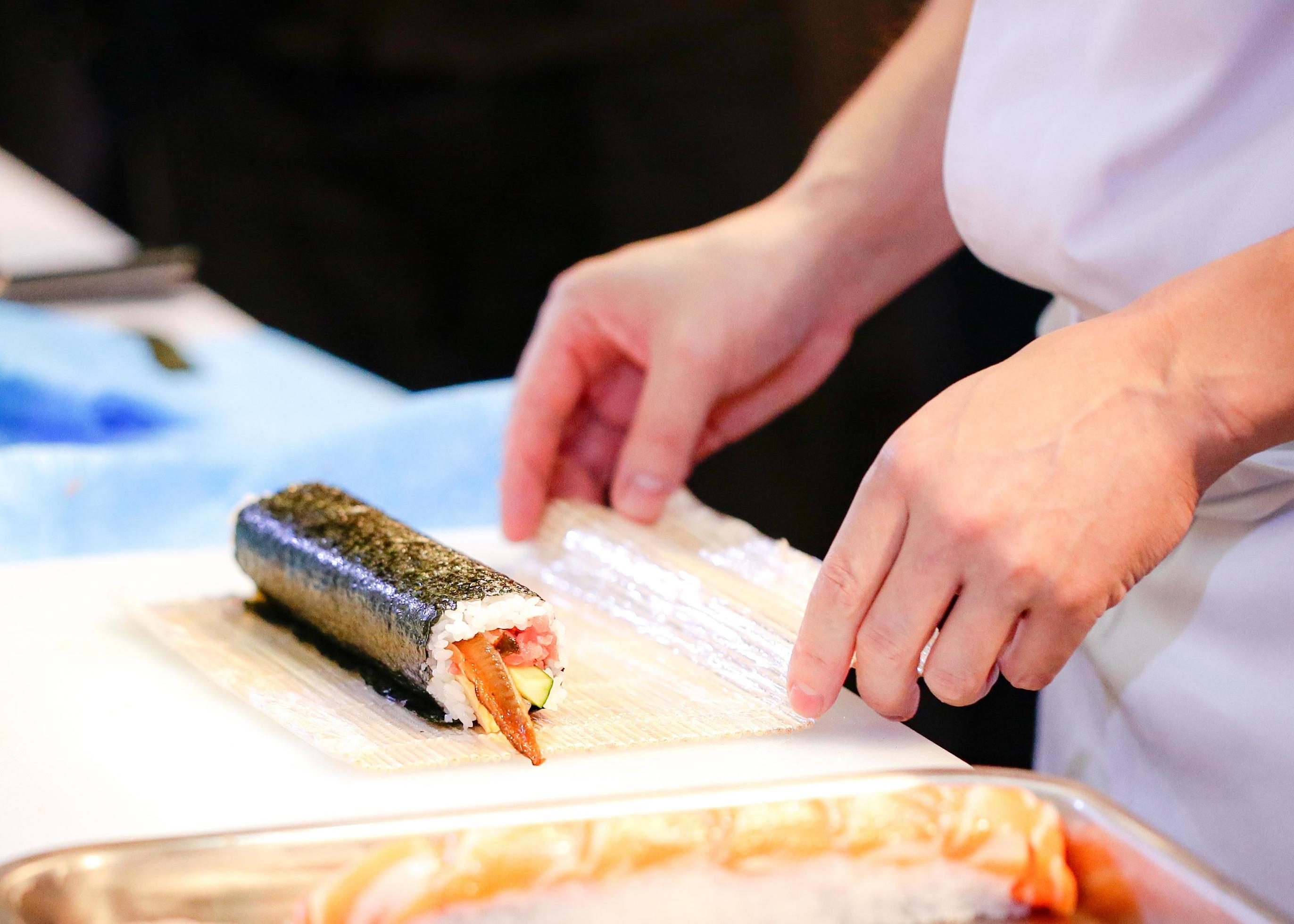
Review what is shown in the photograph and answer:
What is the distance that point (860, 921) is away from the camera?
25.2 inches

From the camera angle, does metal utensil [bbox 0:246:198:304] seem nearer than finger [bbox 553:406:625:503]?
No

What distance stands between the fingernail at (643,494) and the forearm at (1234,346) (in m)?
0.69

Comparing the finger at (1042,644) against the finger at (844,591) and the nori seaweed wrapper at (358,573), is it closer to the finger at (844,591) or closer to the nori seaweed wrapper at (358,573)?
the finger at (844,591)

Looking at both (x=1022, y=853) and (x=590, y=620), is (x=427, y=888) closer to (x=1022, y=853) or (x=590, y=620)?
(x=1022, y=853)

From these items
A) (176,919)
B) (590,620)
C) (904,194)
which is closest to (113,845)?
(176,919)

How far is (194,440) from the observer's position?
1817 mm

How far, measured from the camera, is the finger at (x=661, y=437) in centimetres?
143

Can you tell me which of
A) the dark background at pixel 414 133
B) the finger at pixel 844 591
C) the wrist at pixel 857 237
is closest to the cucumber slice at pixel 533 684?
the finger at pixel 844 591

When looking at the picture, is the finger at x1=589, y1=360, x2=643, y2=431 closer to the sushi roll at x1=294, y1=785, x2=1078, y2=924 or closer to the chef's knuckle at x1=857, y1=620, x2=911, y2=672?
the chef's knuckle at x1=857, y1=620, x2=911, y2=672

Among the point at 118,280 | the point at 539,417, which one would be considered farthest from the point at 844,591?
the point at 118,280

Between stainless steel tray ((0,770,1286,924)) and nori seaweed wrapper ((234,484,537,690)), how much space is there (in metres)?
0.37

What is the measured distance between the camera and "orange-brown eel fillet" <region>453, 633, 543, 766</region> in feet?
3.00

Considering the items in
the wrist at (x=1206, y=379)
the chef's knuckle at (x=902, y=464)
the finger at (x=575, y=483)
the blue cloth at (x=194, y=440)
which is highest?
the wrist at (x=1206, y=379)

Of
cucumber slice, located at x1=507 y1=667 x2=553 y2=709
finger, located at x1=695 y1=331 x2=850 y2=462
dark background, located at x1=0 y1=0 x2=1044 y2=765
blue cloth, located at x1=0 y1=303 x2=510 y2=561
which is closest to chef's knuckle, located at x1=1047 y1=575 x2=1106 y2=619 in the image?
cucumber slice, located at x1=507 y1=667 x2=553 y2=709
